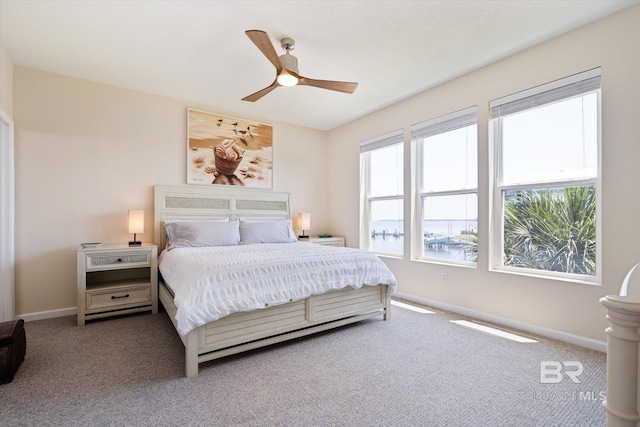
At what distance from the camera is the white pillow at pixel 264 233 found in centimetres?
403

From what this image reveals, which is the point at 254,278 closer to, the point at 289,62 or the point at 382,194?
the point at 289,62

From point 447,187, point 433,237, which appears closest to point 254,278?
point 433,237

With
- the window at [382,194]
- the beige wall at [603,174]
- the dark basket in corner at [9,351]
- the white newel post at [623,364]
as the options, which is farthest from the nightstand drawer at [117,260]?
the white newel post at [623,364]

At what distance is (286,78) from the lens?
2.67 metres

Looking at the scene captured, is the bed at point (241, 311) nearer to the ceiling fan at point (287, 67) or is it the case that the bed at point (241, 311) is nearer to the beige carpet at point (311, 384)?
the beige carpet at point (311, 384)

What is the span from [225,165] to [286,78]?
2.19 meters

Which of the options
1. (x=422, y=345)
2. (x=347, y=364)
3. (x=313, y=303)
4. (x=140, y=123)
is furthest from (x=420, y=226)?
(x=140, y=123)

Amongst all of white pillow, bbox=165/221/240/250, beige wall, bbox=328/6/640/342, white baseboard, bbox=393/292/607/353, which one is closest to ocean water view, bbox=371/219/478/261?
beige wall, bbox=328/6/640/342

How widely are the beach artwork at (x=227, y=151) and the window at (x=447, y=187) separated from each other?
7.68 feet

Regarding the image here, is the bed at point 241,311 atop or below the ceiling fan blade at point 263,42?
below

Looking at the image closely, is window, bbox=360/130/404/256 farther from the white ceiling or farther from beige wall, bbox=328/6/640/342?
the white ceiling

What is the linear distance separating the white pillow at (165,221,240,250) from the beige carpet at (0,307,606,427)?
1.10 metres

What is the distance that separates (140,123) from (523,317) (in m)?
5.00

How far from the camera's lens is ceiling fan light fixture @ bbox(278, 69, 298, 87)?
2.59m
